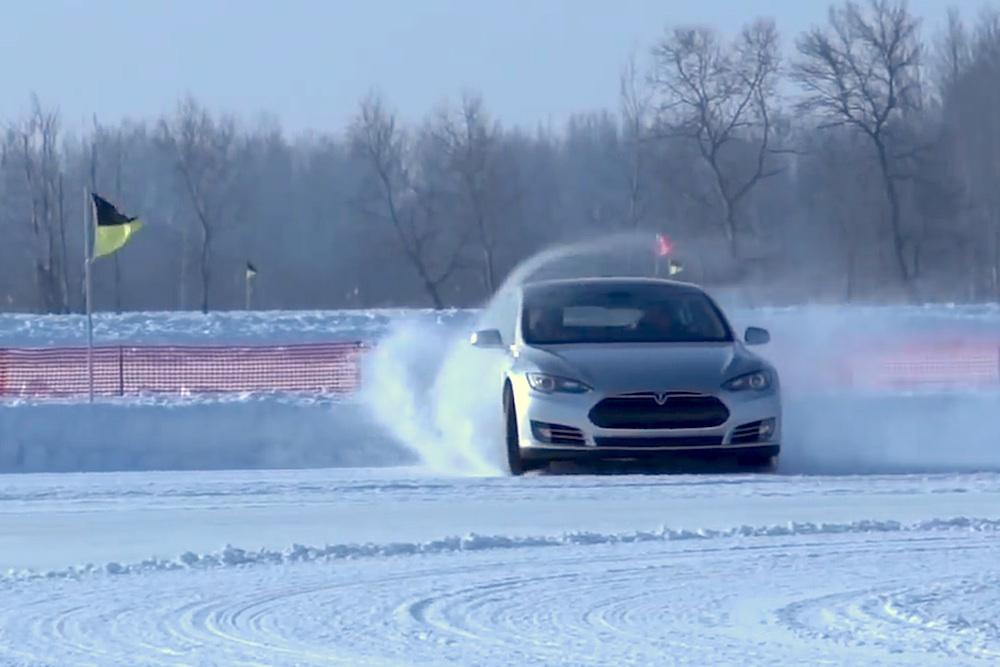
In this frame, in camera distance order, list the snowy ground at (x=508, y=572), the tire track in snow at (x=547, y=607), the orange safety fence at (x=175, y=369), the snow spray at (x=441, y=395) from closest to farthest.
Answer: the tire track in snow at (x=547, y=607) → the snowy ground at (x=508, y=572) → the snow spray at (x=441, y=395) → the orange safety fence at (x=175, y=369)

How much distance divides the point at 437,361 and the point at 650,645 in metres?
10.9

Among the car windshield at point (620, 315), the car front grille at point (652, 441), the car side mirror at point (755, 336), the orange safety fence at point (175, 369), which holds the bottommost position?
the orange safety fence at point (175, 369)

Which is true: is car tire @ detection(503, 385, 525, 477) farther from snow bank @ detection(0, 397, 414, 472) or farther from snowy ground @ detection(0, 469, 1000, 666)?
snow bank @ detection(0, 397, 414, 472)

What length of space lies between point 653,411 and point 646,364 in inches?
16.7

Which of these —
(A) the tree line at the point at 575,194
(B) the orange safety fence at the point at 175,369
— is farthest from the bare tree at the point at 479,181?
(B) the orange safety fence at the point at 175,369

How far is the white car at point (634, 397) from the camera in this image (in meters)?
12.5

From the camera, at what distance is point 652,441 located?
12445 millimetres

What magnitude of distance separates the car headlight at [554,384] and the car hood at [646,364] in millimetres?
45

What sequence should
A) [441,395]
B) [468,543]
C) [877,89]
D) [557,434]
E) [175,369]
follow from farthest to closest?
1. [877,89]
2. [175,369]
3. [441,395]
4. [557,434]
5. [468,543]

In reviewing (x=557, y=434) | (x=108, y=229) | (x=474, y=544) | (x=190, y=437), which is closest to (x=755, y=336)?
(x=557, y=434)

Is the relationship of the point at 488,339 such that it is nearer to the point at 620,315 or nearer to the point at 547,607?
the point at 620,315

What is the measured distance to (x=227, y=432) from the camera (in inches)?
673

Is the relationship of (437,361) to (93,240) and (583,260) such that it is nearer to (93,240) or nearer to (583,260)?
(93,240)

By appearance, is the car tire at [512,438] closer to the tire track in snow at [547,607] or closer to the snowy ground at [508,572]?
the snowy ground at [508,572]
